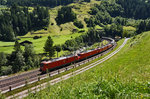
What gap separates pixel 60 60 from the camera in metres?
46.0

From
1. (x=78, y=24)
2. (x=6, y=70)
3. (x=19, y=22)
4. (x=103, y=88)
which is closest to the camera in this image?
(x=103, y=88)

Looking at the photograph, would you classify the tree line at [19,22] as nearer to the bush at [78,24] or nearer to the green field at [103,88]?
the bush at [78,24]

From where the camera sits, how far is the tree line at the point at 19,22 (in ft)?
456

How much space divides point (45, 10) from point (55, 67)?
169 meters

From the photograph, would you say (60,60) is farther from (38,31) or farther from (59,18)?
(59,18)

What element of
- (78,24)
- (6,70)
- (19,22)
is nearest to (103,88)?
(6,70)

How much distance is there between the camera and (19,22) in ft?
557

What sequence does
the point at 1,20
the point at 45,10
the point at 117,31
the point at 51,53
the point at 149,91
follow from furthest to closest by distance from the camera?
the point at 45,10
the point at 117,31
the point at 1,20
the point at 51,53
the point at 149,91

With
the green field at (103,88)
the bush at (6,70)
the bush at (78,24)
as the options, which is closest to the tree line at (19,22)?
the bush at (78,24)

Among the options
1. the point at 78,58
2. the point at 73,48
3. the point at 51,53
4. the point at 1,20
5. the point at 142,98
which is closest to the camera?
the point at 142,98

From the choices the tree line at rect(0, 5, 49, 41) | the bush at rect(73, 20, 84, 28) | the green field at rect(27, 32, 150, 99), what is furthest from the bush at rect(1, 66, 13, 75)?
the bush at rect(73, 20, 84, 28)

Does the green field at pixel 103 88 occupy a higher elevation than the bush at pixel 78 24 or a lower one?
lower

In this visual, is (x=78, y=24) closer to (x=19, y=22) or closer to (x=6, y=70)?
(x=19, y=22)

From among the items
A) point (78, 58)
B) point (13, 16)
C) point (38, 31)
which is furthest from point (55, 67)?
point (13, 16)
